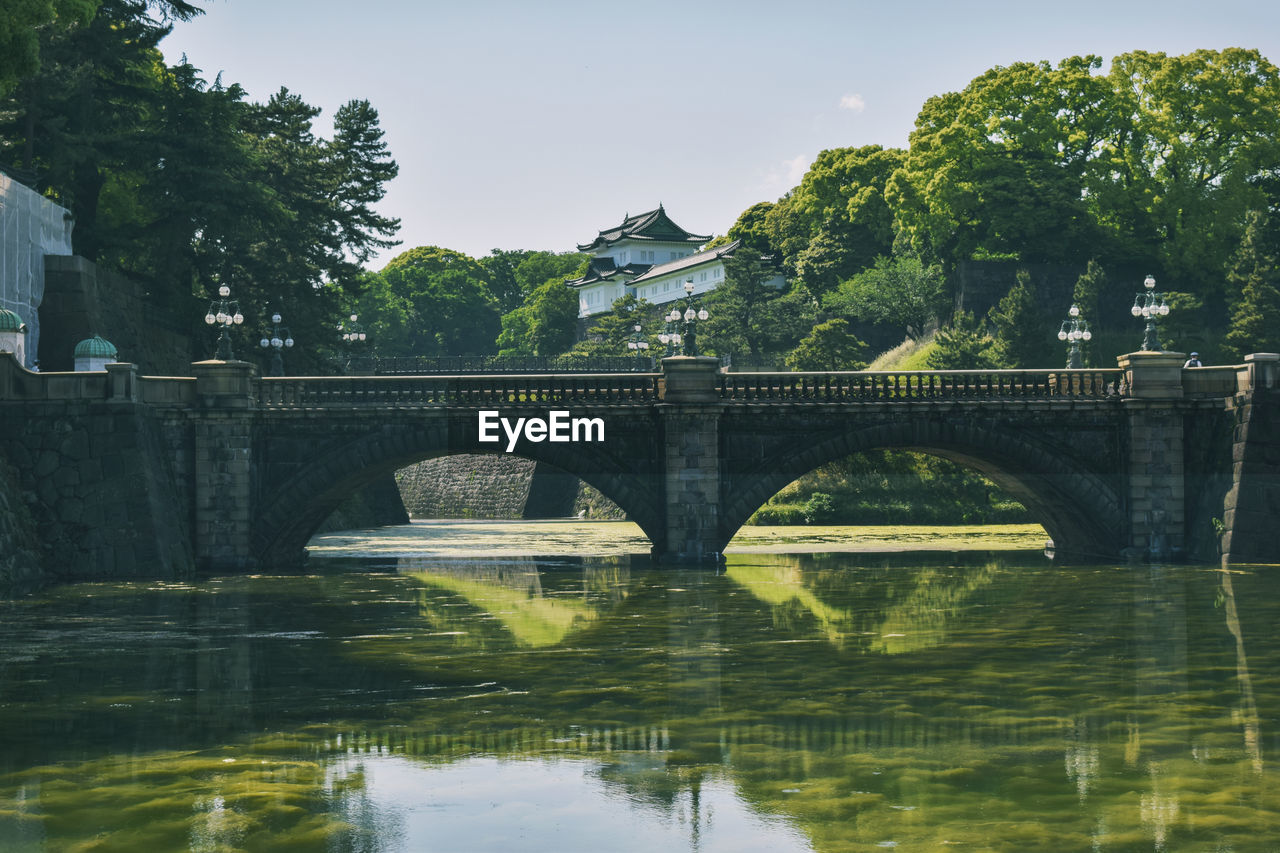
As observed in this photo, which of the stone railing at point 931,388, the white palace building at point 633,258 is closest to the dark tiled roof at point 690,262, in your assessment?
the white palace building at point 633,258

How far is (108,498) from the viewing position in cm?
3400

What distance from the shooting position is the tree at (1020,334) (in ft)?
223

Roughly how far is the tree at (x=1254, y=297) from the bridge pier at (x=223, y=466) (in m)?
50.0

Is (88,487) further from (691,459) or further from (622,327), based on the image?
(622,327)

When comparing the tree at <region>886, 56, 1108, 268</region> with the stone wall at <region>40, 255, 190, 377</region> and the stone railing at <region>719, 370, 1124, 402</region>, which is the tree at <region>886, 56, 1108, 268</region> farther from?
the stone wall at <region>40, 255, 190, 377</region>

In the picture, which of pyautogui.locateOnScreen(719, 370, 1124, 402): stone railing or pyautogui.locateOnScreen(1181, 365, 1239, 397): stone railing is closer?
pyautogui.locateOnScreen(1181, 365, 1239, 397): stone railing

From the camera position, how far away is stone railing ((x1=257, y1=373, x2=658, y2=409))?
124 feet

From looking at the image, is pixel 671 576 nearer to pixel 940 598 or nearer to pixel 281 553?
pixel 940 598

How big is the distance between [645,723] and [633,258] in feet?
387

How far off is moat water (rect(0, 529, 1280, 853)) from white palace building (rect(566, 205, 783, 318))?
309 ft

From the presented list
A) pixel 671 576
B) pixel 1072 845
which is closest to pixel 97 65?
pixel 671 576

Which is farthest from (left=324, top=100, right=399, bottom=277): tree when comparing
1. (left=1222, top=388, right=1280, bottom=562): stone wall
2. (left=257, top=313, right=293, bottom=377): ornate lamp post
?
(left=1222, top=388, right=1280, bottom=562): stone wall

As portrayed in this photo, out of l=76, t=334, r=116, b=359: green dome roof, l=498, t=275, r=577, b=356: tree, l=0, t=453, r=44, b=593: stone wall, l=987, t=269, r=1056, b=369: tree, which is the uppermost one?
l=498, t=275, r=577, b=356: tree

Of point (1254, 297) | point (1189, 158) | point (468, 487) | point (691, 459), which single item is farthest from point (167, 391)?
point (1189, 158)
